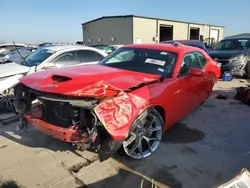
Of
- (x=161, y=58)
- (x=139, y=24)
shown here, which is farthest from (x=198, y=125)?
(x=139, y=24)

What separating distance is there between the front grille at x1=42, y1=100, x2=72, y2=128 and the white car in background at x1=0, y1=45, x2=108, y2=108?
92.6 inches

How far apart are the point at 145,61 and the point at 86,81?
1392 millimetres

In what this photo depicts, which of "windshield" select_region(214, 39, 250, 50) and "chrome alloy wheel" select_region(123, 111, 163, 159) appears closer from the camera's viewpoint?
"chrome alloy wheel" select_region(123, 111, 163, 159)

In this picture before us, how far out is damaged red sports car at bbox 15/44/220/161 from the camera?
109 inches

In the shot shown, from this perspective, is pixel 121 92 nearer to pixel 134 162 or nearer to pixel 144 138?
pixel 144 138

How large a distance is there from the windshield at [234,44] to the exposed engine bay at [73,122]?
9.45 m

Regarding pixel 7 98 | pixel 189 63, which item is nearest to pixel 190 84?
pixel 189 63

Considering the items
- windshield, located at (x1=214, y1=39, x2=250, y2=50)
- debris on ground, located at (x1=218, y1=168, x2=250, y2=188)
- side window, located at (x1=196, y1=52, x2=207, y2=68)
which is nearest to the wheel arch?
debris on ground, located at (x1=218, y1=168, x2=250, y2=188)

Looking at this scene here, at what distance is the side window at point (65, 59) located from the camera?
624 cm

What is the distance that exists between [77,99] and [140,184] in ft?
4.15

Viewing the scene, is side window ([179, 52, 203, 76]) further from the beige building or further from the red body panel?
the beige building

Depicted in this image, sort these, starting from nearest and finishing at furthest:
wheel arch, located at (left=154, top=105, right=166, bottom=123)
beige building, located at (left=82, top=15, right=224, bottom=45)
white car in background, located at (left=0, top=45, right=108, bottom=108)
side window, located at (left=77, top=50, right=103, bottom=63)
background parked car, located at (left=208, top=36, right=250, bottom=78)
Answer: wheel arch, located at (left=154, top=105, right=166, bottom=123) < white car in background, located at (left=0, top=45, right=108, bottom=108) < side window, located at (left=77, top=50, right=103, bottom=63) < background parked car, located at (left=208, top=36, right=250, bottom=78) < beige building, located at (left=82, top=15, right=224, bottom=45)

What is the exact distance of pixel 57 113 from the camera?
120 inches

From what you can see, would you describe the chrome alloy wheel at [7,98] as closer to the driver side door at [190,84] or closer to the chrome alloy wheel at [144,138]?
the chrome alloy wheel at [144,138]
